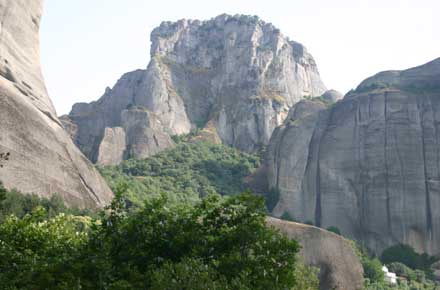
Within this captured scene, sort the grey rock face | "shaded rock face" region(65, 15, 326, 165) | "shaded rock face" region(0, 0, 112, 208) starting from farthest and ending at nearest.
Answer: "shaded rock face" region(65, 15, 326, 165)
the grey rock face
"shaded rock face" region(0, 0, 112, 208)

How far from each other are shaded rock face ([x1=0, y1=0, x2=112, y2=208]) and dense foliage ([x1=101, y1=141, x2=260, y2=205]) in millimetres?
16591

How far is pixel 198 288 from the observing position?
40.7 feet

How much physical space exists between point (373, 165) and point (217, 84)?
49.9 meters

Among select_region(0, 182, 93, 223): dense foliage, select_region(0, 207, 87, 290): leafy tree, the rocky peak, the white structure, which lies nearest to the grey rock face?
the rocky peak

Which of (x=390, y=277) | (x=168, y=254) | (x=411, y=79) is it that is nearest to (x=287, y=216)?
(x=390, y=277)

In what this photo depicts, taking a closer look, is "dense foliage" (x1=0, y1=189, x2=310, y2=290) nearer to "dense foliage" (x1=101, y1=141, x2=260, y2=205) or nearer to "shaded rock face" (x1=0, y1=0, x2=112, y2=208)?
"shaded rock face" (x1=0, y1=0, x2=112, y2=208)

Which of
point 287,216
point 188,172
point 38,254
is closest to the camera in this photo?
point 38,254

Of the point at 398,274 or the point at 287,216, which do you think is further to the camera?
the point at 287,216

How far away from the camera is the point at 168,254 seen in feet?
49.4

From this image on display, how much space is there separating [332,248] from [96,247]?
2116cm

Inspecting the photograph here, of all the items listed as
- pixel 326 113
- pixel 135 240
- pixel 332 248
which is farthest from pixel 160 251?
pixel 326 113

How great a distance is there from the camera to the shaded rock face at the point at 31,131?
4712 centimetres

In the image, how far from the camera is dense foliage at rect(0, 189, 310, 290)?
1341 centimetres

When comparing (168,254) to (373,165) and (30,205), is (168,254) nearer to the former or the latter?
(30,205)
